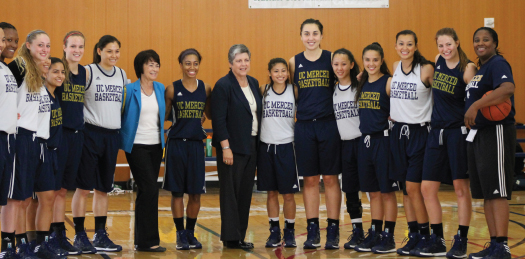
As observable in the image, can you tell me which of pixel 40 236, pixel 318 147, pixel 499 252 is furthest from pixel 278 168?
pixel 40 236

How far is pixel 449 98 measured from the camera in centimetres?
407

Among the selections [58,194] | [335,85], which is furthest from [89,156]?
[335,85]

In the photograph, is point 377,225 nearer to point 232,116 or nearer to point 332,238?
point 332,238

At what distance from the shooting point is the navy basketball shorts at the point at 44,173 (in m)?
3.92

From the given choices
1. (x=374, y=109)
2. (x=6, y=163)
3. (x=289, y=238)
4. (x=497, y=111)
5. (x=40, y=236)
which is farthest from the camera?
(x=289, y=238)

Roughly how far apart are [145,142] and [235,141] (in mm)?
715

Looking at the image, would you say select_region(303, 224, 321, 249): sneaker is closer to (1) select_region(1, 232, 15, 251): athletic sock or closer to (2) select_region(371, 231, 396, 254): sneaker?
(2) select_region(371, 231, 396, 254): sneaker

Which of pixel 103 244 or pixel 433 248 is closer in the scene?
pixel 433 248

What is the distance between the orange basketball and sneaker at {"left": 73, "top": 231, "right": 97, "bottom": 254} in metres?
3.06

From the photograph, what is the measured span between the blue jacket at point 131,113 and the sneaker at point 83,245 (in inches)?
29.5

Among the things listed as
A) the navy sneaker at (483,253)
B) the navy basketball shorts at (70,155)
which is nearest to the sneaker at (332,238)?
the navy sneaker at (483,253)

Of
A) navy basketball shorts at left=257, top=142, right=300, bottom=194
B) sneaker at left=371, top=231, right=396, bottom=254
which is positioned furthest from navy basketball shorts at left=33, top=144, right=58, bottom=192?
sneaker at left=371, top=231, right=396, bottom=254

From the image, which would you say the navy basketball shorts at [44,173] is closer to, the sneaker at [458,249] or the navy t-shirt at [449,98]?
the navy t-shirt at [449,98]

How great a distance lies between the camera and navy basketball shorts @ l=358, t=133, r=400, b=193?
4.30 m
